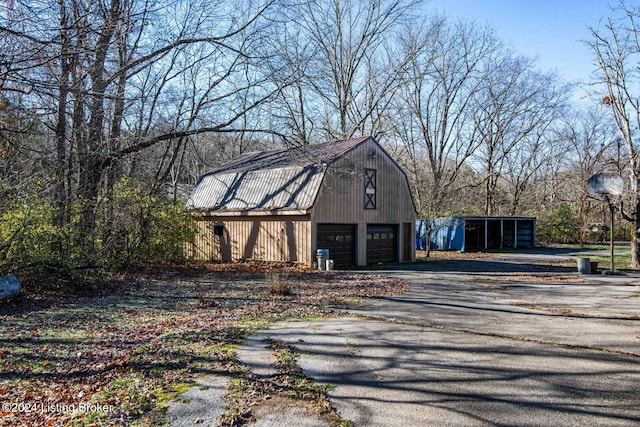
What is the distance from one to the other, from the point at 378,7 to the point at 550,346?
30906 millimetres

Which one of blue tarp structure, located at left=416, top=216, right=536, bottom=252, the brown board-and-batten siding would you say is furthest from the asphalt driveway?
blue tarp structure, located at left=416, top=216, right=536, bottom=252

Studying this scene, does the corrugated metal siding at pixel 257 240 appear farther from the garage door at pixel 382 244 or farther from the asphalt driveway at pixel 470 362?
the asphalt driveway at pixel 470 362

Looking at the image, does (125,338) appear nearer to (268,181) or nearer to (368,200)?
(268,181)

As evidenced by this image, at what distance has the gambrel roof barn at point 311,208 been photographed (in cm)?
1875

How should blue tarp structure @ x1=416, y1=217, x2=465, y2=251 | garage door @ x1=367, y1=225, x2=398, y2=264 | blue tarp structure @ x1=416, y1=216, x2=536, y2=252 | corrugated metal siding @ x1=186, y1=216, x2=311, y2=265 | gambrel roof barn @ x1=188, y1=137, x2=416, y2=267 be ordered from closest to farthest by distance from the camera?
corrugated metal siding @ x1=186, y1=216, x2=311, y2=265, gambrel roof barn @ x1=188, y1=137, x2=416, y2=267, garage door @ x1=367, y1=225, x2=398, y2=264, blue tarp structure @ x1=416, y1=217, x2=465, y2=251, blue tarp structure @ x1=416, y1=216, x2=536, y2=252

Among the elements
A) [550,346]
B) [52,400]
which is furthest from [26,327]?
[550,346]

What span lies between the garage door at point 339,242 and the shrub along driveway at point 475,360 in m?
8.18

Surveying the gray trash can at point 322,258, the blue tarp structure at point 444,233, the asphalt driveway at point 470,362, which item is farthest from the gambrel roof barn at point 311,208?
the blue tarp structure at point 444,233

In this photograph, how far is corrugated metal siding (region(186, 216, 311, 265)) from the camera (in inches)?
733

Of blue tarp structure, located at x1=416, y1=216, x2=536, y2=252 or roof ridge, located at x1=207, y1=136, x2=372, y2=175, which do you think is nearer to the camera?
roof ridge, located at x1=207, y1=136, x2=372, y2=175

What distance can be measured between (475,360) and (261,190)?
15726 mm

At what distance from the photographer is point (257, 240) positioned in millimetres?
20219

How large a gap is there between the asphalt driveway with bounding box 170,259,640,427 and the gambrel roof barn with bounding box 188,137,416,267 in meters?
8.50

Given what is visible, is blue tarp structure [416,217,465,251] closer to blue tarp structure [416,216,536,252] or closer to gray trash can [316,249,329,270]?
blue tarp structure [416,216,536,252]
